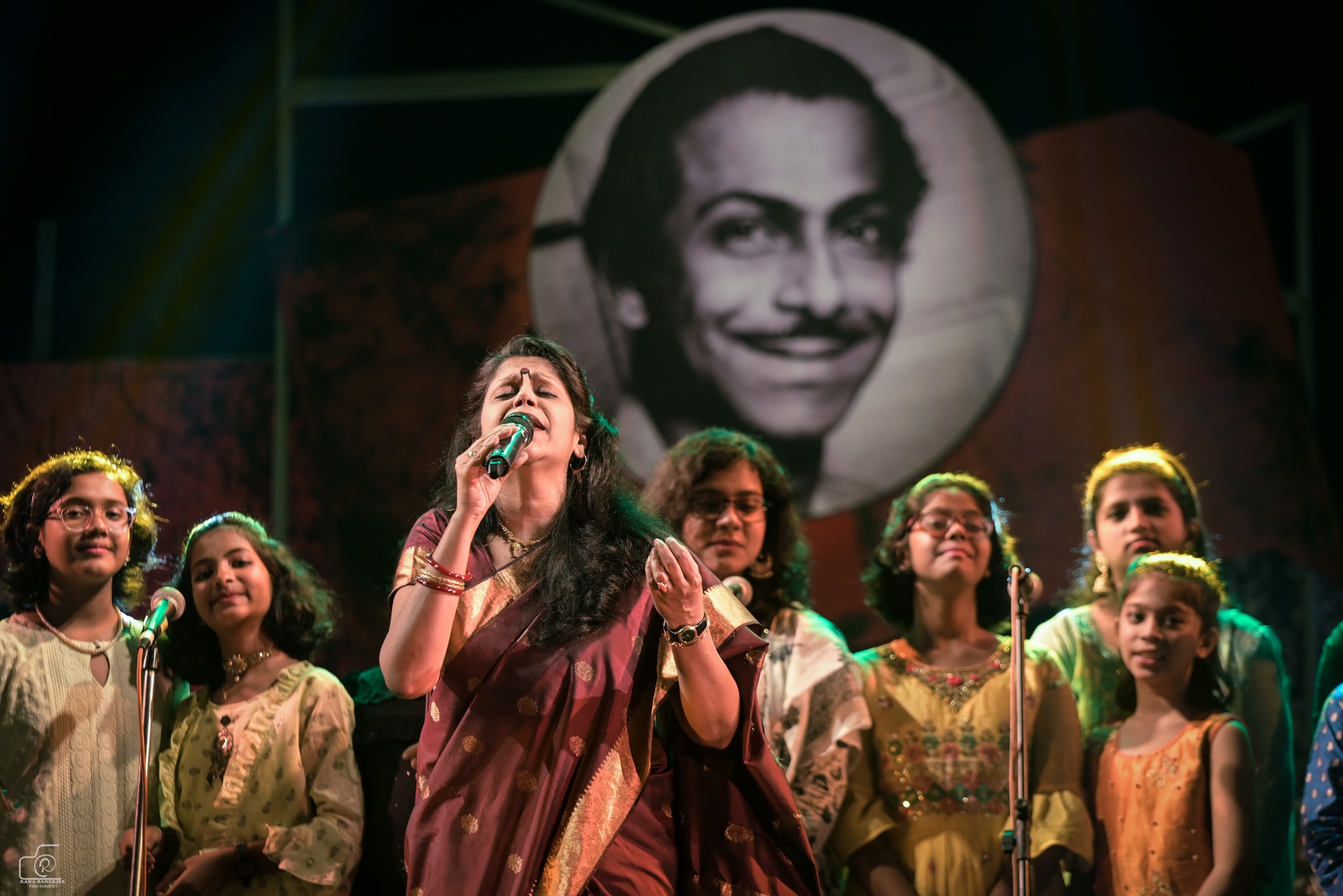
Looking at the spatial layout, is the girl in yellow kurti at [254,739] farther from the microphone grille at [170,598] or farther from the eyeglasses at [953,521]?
the eyeglasses at [953,521]

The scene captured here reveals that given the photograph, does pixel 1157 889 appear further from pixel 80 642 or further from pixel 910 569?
pixel 80 642

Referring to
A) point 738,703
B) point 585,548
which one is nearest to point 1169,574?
point 738,703

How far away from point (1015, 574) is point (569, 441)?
0.97 m

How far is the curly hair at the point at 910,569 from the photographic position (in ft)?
10.6

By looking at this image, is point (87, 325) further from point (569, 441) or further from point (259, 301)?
point (569, 441)

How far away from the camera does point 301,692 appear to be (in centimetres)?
Result: 302

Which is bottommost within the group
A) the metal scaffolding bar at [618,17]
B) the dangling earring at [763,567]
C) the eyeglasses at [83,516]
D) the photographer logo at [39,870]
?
the photographer logo at [39,870]

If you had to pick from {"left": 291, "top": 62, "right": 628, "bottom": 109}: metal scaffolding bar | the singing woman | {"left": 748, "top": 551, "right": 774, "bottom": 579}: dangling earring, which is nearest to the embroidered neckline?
{"left": 748, "top": 551, "right": 774, "bottom": 579}: dangling earring

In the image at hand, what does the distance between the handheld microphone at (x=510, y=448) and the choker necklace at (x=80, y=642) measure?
1.56m

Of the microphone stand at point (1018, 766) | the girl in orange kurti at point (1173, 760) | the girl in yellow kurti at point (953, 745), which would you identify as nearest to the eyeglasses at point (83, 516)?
the girl in yellow kurti at point (953, 745)

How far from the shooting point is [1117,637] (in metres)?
3.25

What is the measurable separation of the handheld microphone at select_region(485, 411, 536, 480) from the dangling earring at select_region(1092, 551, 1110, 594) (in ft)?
6.18

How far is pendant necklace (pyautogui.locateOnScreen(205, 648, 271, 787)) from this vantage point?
2916 mm

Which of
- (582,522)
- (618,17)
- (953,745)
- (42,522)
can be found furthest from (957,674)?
(618,17)
